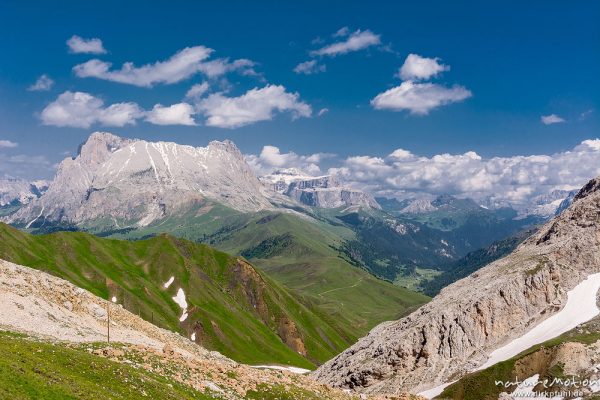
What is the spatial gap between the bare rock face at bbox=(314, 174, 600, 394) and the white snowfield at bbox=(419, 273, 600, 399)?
1.93 m

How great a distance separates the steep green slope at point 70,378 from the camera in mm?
34219

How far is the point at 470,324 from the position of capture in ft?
371

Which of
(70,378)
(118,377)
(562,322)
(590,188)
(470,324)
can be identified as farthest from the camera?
(590,188)

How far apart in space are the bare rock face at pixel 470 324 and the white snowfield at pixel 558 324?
193cm

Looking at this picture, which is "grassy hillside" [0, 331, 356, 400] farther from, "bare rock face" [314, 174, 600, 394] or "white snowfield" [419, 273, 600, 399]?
"white snowfield" [419, 273, 600, 399]

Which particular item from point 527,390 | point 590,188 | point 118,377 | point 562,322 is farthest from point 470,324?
point 118,377

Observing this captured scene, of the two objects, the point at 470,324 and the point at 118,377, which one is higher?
the point at 118,377

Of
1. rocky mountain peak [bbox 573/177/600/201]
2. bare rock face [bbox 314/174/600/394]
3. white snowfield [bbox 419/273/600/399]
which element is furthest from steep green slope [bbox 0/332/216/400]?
rocky mountain peak [bbox 573/177/600/201]

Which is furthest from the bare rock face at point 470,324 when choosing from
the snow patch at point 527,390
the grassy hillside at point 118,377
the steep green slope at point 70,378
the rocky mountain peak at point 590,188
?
the steep green slope at point 70,378

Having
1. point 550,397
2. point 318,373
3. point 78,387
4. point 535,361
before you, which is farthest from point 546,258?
point 78,387

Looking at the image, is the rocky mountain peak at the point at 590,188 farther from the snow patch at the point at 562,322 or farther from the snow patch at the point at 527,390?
the snow patch at the point at 527,390

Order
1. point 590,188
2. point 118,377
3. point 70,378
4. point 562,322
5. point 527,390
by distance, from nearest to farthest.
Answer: point 70,378
point 118,377
point 527,390
point 562,322
point 590,188

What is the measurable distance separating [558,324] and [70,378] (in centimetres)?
10094

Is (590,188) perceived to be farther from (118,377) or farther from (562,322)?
(118,377)
